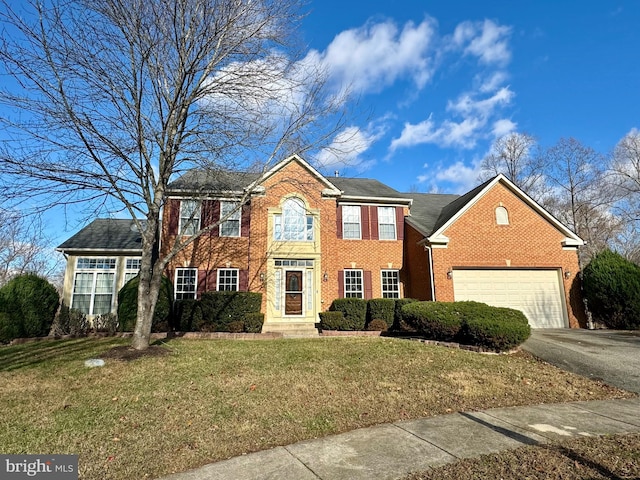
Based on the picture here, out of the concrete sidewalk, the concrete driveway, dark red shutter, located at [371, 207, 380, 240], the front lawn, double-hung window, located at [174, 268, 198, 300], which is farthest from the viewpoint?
dark red shutter, located at [371, 207, 380, 240]

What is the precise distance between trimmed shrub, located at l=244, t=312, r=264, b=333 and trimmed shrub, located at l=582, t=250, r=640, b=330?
529 inches

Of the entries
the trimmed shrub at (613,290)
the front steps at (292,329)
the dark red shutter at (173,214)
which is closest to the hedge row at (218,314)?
the front steps at (292,329)

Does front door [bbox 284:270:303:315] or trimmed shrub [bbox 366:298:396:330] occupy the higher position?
front door [bbox 284:270:303:315]

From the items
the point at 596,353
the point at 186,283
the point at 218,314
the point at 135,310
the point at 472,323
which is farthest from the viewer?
the point at 186,283

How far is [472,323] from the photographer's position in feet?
32.4

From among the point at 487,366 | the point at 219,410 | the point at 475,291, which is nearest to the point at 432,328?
the point at 487,366

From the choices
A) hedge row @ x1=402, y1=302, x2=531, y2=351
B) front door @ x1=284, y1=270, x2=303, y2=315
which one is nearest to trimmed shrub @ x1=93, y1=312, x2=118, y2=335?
front door @ x1=284, y1=270, x2=303, y2=315

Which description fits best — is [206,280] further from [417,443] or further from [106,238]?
[417,443]

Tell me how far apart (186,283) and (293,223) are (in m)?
5.38

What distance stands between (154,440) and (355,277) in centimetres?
1273

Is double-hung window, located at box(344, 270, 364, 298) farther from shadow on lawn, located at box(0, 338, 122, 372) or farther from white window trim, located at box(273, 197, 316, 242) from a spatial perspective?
shadow on lawn, located at box(0, 338, 122, 372)

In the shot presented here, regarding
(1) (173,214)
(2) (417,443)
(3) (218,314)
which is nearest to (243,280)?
(3) (218,314)

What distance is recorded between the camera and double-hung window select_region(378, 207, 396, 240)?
1736 cm

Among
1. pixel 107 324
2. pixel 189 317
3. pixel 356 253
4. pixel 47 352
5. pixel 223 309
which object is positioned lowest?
pixel 47 352
